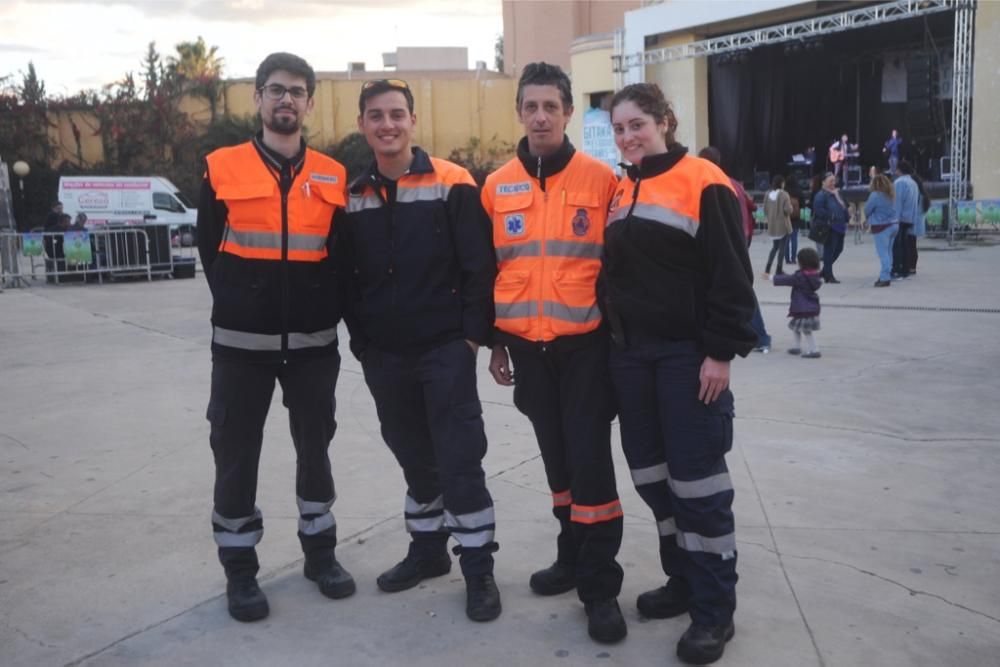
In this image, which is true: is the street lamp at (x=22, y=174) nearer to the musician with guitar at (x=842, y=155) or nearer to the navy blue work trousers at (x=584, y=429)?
the musician with guitar at (x=842, y=155)

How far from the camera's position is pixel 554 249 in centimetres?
344

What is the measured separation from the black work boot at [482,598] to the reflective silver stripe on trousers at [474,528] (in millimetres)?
128

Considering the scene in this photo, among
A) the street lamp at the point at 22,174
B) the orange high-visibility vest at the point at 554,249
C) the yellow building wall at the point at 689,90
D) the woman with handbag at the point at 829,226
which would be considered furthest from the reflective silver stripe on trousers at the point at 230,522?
the street lamp at the point at 22,174

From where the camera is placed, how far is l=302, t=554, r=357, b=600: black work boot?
3.71m

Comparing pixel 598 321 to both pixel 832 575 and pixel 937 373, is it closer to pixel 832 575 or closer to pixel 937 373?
pixel 832 575

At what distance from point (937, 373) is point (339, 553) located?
5.34m

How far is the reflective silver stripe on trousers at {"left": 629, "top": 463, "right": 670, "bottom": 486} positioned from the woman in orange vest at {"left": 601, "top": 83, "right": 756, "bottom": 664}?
22 millimetres

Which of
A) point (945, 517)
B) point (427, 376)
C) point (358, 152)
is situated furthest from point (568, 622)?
point (358, 152)

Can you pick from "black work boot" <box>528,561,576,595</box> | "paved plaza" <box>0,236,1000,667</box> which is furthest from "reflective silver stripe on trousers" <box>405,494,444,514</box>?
"black work boot" <box>528,561,576,595</box>

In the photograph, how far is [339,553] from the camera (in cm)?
418

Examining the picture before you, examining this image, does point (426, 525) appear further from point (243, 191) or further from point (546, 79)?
point (546, 79)

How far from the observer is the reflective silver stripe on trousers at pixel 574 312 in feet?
11.1

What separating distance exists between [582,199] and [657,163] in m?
0.31

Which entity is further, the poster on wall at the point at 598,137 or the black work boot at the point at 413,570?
the poster on wall at the point at 598,137
